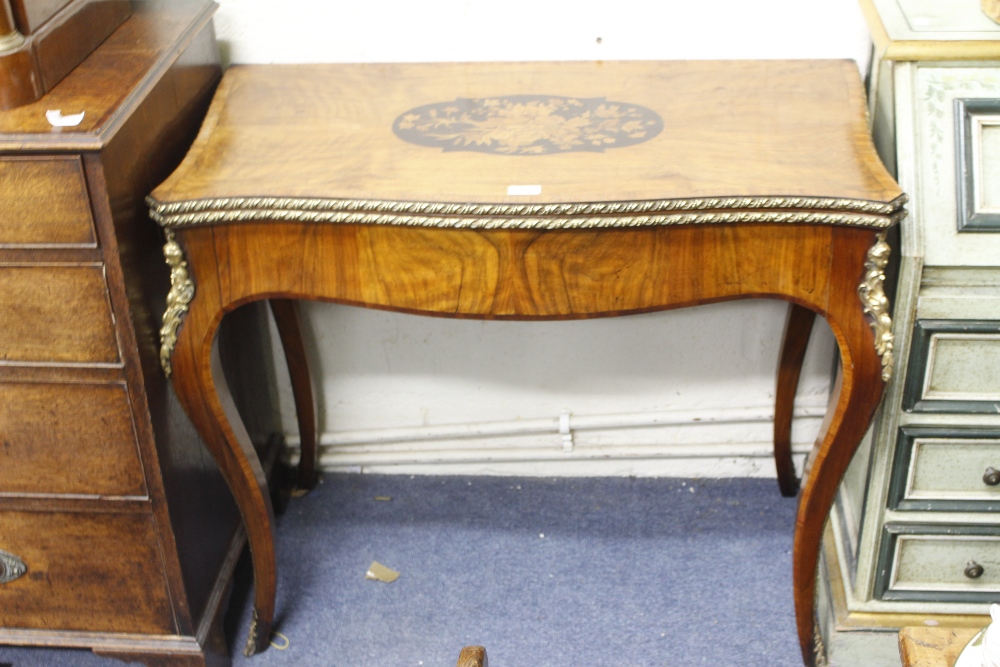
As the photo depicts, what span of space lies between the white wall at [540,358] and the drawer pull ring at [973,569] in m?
0.47

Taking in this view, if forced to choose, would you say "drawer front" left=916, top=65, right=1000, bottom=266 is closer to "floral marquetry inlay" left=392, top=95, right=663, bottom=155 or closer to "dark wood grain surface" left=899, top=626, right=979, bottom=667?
"floral marquetry inlay" left=392, top=95, right=663, bottom=155


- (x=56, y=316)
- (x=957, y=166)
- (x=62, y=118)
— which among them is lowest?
(x=56, y=316)

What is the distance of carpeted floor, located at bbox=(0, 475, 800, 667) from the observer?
5.28ft

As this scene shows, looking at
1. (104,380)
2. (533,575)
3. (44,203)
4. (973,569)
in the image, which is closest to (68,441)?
(104,380)

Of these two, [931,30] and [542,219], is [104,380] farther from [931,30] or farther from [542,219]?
[931,30]

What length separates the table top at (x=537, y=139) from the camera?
1.15 m

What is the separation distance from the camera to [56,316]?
4.03 ft

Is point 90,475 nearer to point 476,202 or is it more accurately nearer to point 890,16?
point 476,202

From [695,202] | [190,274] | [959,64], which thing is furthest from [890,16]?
[190,274]

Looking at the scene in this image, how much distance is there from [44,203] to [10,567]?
59cm

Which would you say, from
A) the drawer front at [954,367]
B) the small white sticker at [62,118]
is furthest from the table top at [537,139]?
the drawer front at [954,367]

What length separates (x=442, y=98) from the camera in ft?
4.75

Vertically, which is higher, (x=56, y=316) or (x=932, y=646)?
(x=56, y=316)

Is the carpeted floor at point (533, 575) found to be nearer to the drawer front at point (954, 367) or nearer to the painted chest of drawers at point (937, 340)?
the painted chest of drawers at point (937, 340)
